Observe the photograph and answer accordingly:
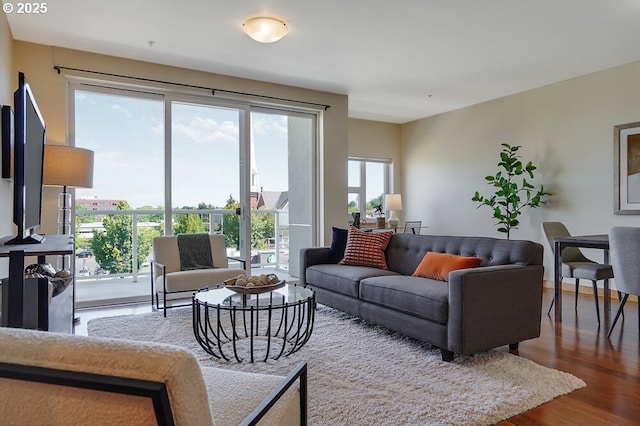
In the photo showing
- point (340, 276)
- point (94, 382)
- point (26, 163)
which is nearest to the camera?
point (94, 382)

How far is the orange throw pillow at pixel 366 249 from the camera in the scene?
388cm

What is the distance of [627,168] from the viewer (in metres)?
4.58

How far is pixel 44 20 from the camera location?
11.5 ft

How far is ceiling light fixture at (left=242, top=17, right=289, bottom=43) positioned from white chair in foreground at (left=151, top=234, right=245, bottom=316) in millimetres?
2076

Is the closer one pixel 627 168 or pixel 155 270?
pixel 155 270

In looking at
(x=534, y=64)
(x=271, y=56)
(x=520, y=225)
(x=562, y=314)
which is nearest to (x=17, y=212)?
(x=271, y=56)

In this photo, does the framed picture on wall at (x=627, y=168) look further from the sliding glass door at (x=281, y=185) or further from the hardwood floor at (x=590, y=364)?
the sliding glass door at (x=281, y=185)

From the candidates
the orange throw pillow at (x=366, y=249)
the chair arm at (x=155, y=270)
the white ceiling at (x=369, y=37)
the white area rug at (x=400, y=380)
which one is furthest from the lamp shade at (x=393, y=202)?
the chair arm at (x=155, y=270)

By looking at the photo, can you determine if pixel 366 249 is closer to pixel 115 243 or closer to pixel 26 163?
pixel 26 163

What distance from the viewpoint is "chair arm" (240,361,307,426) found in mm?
961

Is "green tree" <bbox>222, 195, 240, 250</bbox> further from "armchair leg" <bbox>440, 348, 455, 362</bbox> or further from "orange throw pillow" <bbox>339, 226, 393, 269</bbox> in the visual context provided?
"armchair leg" <bbox>440, 348, 455, 362</bbox>

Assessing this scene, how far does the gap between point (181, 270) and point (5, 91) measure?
2.09 meters

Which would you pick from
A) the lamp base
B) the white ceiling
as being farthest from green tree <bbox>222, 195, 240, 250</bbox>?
the lamp base

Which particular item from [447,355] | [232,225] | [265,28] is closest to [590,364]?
[447,355]
